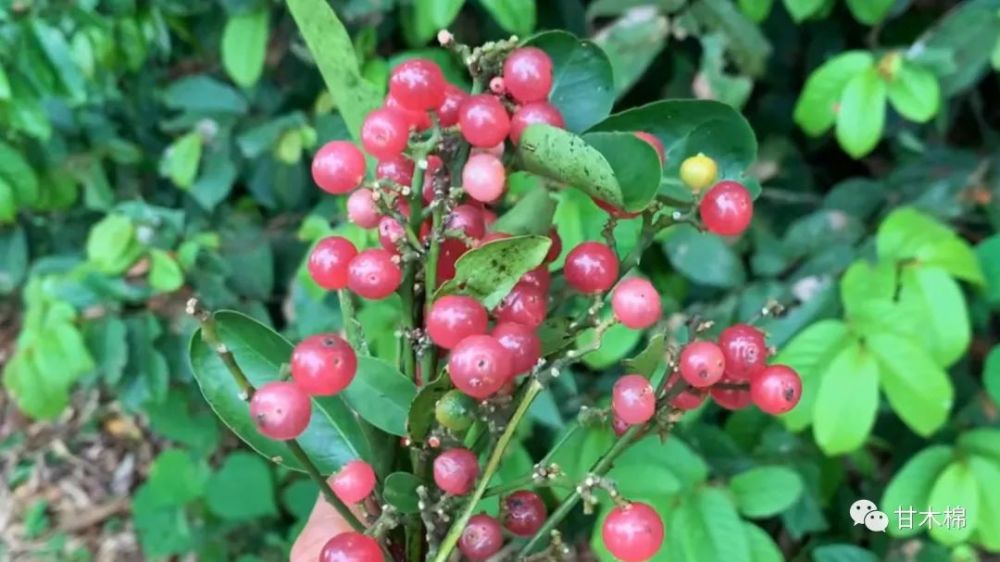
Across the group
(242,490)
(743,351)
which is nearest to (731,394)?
(743,351)

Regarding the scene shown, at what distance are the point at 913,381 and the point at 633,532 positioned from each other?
0.45 metres

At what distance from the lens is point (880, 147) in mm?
1204

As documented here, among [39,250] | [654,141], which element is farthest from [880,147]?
[39,250]

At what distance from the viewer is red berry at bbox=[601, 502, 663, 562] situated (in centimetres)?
39

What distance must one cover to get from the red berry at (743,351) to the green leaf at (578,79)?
12 centimetres

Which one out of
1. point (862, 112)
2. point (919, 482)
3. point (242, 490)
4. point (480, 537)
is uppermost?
point (480, 537)

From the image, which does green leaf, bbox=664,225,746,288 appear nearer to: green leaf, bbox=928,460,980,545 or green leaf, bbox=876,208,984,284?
green leaf, bbox=876,208,984,284

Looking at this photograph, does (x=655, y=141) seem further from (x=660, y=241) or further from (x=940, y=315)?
(x=660, y=241)

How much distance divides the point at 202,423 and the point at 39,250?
14.1 inches

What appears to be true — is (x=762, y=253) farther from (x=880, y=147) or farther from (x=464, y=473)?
(x=464, y=473)

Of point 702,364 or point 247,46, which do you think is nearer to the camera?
point 702,364

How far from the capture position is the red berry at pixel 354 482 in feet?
1.29

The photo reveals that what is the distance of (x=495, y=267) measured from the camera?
0.36 meters

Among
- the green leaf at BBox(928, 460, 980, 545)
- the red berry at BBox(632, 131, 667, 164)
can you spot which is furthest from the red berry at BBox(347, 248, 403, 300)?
the green leaf at BBox(928, 460, 980, 545)
